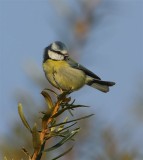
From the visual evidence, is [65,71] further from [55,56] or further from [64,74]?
[55,56]

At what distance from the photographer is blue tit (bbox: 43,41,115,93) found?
2756 millimetres

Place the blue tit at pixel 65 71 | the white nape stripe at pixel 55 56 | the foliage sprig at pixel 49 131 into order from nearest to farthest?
the foliage sprig at pixel 49 131 → the blue tit at pixel 65 71 → the white nape stripe at pixel 55 56

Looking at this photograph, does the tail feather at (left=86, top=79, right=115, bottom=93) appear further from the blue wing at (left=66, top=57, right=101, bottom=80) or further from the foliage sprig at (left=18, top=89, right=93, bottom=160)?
the foliage sprig at (left=18, top=89, right=93, bottom=160)

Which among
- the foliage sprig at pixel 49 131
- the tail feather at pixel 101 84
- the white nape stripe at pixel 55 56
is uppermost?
the foliage sprig at pixel 49 131

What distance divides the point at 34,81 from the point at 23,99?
0.23 meters

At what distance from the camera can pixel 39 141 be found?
0.93 metres

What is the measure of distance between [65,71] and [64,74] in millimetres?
34

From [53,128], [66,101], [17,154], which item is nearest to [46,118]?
[53,128]

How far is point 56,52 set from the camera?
9.47 feet

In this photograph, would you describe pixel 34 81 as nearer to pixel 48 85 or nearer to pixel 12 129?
pixel 48 85

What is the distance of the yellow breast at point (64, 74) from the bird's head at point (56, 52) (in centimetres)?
4

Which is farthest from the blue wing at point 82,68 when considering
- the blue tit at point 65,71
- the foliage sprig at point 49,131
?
the foliage sprig at point 49,131

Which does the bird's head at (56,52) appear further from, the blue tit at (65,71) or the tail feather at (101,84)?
the tail feather at (101,84)

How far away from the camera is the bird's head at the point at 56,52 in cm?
261
